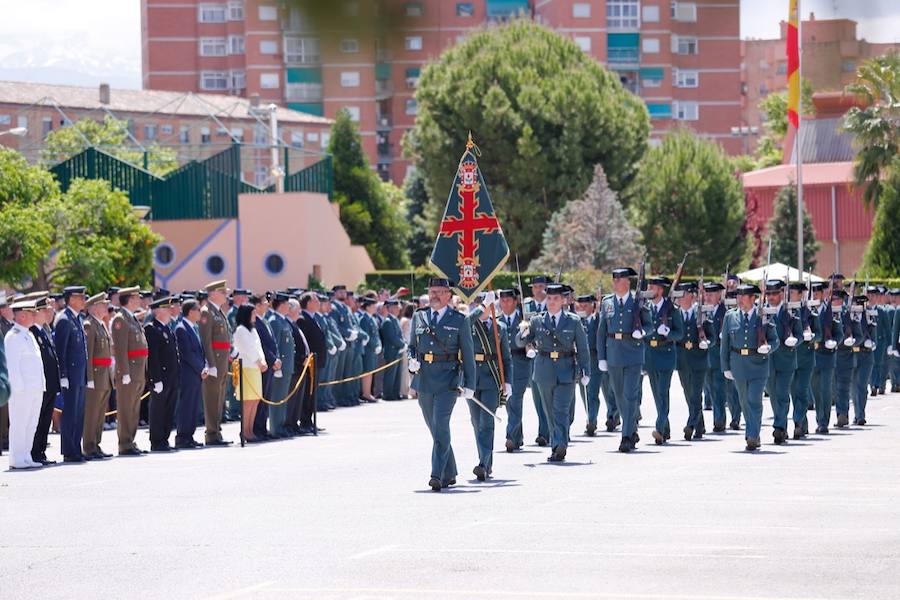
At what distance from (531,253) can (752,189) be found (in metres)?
20.6

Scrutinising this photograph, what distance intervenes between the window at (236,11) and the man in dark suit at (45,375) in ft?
46.7

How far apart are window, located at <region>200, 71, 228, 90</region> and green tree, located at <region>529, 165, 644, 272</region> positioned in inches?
1804

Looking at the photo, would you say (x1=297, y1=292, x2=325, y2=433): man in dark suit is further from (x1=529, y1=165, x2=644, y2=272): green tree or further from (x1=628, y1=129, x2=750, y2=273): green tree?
(x1=628, y1=129, x2=750, y2=273): green tree

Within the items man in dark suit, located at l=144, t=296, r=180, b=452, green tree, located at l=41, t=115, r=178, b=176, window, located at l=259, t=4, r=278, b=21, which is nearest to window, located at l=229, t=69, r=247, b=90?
window, located at l=259, t=4, r=278, b=21

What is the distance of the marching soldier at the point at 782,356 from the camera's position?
64.1 feet

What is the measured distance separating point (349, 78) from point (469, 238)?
50.8 ft

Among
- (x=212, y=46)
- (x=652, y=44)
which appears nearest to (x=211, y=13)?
(x=212, y=46)

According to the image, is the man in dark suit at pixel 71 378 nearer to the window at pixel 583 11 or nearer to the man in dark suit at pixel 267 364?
the man in dark suit at pixel 267 364

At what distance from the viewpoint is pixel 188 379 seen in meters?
20.4

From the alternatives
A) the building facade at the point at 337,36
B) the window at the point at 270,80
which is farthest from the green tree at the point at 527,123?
the window at the point at 270,80

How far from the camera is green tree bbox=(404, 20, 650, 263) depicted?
61562 mm

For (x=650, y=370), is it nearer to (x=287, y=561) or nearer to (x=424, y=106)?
(x=287, y=561)

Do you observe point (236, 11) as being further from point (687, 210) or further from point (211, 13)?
point (687, 210)

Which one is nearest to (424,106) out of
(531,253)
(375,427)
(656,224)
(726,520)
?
(531,253)
